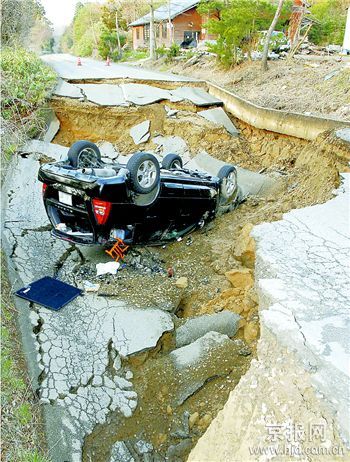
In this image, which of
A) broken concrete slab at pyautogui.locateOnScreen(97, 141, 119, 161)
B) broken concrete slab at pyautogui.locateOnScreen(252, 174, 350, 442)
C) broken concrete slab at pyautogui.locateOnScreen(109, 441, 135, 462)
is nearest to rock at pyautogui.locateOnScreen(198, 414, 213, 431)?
broken concrete slab at pyautogui.locateOnScreen(109, 441, 135, 462)

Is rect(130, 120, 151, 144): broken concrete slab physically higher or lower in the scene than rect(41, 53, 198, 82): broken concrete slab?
lower

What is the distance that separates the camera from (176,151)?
10344 mm

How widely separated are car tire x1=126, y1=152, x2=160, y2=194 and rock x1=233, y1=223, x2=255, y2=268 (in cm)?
145

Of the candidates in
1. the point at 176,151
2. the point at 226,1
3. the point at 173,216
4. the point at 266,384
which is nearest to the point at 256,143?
the point at 176,151

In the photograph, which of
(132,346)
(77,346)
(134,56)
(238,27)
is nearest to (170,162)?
(132,346)

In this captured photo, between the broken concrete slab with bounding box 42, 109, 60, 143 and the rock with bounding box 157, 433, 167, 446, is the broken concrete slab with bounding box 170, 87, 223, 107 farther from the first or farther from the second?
the rock with bounding box 157, 433, 167, 446

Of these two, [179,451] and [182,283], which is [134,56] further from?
[179,451]

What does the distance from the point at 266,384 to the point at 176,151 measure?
8.42 meters

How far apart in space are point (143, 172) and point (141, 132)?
235 inches

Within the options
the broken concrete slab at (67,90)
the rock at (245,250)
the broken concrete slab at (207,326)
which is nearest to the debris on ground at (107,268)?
the broken concrete slab at (207,326)

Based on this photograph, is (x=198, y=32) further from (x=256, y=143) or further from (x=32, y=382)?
(x=32, y=382)

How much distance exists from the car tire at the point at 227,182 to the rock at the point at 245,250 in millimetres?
1704

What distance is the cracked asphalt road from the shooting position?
11.5 ft

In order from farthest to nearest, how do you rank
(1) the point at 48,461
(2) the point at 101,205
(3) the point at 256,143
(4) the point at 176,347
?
(3) the point at 256,143, (2) the point at 101,205, (4) the point at 176,347, (1) the point at 48,461
